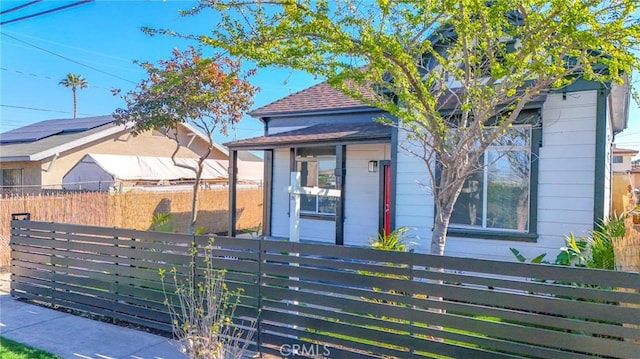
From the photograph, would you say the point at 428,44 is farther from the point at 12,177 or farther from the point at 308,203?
the point at 12,177

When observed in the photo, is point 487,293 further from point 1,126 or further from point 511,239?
point 1,126

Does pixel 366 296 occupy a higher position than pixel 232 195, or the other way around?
pixel 232 195

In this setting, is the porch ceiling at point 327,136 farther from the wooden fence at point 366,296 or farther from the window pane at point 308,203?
the wooden fence at point 366,296

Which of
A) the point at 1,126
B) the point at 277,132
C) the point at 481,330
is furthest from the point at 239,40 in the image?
the point at 1,126

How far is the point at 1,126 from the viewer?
28.1 m

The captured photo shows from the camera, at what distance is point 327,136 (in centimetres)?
982

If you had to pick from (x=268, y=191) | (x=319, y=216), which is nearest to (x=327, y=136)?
(x=319, y=216)

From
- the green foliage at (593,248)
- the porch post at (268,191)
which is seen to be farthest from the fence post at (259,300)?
the porch post at (268,191)

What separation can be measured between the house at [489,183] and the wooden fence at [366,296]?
166 centimetres

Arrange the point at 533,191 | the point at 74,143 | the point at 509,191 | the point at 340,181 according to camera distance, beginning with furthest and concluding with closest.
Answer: the point at 74,143
the point at 340,181
the point at 509,191
the point at 533,191

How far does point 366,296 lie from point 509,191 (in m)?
4.30

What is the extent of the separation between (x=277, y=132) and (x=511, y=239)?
757cm

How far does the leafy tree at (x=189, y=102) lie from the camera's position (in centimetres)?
1236

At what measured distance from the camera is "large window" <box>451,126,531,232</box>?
6.91 m
